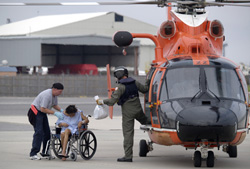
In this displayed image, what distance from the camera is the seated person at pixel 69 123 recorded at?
11.6 m

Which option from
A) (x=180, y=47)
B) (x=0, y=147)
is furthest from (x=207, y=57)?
(x=0, y=147)

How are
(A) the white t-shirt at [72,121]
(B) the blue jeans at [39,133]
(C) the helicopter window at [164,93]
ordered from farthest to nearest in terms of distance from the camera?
(B) the blue jeans at [39,133], (A) the white t-shirt at [72,121], (C) the helicopter window at [164,93]

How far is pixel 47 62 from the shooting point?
204 feet

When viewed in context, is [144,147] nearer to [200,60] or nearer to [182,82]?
→ [182,82]

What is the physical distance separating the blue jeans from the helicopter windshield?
267 cm

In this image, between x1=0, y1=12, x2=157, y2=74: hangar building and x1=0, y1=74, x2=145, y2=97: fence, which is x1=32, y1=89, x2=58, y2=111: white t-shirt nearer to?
x1=0, y1=74, x2=145, y2=97: fence

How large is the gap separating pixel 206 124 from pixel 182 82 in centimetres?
130

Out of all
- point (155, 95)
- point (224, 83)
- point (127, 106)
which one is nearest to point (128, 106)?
point (127, 106)

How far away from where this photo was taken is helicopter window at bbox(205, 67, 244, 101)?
10.9 m

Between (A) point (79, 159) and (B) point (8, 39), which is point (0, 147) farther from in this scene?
(B) point (8, 39)

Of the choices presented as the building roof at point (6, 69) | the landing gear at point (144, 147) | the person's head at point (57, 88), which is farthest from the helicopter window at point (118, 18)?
the person's head at point (57, 88)

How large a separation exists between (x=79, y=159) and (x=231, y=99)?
3425mm

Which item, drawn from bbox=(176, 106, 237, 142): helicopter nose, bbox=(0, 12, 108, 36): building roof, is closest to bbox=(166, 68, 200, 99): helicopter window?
bbox=(176, 106, 237, 142): helicopter nose

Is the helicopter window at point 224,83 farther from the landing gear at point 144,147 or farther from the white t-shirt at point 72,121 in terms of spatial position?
the white t-shirt at point 72,121
